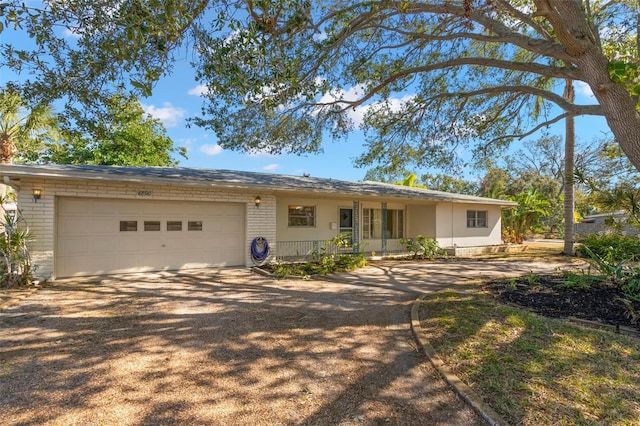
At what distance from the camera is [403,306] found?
6344 millimetres

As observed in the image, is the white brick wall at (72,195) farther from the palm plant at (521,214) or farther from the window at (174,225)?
the palm plant at (521,214)

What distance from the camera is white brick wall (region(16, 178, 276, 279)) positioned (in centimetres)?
775

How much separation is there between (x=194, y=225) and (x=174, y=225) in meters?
0.57

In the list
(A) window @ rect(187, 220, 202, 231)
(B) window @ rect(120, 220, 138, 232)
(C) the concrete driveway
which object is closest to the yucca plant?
(C) the concrete driveway

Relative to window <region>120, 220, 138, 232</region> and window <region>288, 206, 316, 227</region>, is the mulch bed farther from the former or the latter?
window <region>120, 220, 138, 232</region>

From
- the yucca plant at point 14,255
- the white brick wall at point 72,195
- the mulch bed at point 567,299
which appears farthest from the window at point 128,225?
the mulch bed at point 567,299

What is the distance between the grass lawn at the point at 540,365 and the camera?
2.84 metres

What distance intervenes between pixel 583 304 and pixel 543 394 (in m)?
3.68

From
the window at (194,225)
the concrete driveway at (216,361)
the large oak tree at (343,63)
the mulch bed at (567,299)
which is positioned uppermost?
the large oak tree at (343,63)

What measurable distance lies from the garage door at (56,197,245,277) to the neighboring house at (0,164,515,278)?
0.02 m

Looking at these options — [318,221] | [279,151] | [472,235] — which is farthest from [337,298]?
[472,235]

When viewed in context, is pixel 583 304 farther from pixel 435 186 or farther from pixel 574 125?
pixel 435 186

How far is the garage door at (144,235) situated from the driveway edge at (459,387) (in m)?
7.32

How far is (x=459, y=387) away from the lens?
321 centimetres
